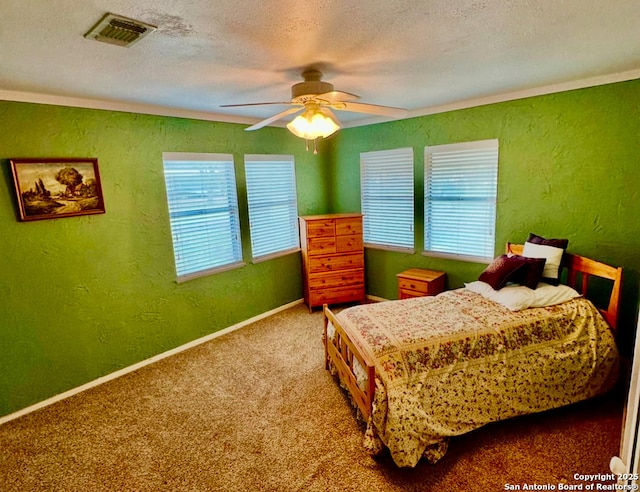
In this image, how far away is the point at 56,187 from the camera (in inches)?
106

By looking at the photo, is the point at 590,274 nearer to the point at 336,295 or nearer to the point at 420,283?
the point at 420,283

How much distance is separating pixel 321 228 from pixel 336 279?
714 mm

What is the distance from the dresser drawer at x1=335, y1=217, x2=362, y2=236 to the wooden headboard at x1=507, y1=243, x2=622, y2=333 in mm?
1746

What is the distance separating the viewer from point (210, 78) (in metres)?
2.39

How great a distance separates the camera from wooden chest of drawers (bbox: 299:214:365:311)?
4285 mm

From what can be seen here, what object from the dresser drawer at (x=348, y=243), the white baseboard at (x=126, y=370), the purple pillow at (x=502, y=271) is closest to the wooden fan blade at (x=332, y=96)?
the purple pillow at (x=502, y=271)

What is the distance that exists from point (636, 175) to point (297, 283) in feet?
12.3

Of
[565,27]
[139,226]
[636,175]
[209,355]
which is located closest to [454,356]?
[565,27]

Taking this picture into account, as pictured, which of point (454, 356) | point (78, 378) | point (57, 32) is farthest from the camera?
point (78, 378)

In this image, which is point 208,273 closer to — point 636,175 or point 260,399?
point 260,399

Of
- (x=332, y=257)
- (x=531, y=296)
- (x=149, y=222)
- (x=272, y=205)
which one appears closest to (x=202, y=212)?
(x=149, y=222)

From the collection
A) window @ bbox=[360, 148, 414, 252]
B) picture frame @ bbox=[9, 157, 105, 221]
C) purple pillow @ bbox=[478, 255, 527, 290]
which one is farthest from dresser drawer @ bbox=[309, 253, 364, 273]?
picture frame @ bbox=[9, 157, 105, 221]

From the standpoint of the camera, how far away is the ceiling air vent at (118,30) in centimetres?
150

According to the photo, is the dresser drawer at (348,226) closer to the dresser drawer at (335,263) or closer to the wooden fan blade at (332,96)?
the dresser drawer at (335,263)
